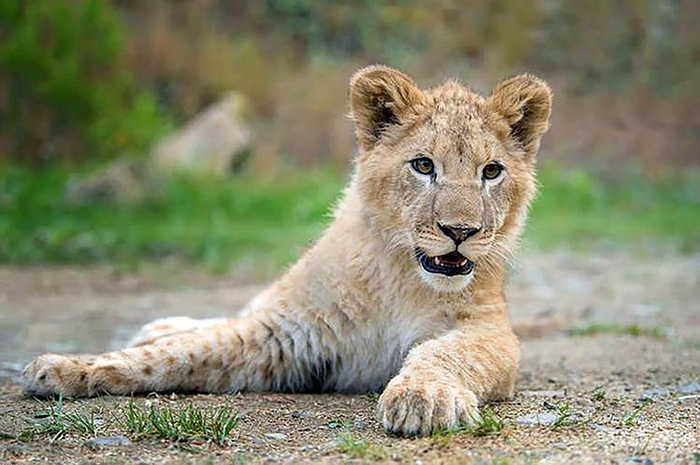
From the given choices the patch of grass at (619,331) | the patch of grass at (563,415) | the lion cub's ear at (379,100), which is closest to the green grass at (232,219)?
the patch of grass at (619,331)

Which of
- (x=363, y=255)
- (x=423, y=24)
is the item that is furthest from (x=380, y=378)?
(x=423, y=24)

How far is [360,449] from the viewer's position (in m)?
3.47

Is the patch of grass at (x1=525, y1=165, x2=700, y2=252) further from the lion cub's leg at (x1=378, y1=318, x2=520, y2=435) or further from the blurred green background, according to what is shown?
the lion cub's leg at (x1=378, y1=318, x2=520, y2=435)

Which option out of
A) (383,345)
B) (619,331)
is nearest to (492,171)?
(383,345)

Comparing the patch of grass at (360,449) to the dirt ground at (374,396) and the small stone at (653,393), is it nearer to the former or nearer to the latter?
the dirt ground at (374,396)

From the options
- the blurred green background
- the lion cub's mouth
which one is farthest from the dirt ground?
the blurred green background

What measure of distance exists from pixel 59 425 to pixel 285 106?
14.1 metres

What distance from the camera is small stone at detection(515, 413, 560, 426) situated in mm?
4020

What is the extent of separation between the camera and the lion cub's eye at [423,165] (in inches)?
183

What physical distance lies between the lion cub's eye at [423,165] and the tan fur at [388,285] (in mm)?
30

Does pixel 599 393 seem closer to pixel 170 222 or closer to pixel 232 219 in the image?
pixel 170 222

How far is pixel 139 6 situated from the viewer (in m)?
18.5

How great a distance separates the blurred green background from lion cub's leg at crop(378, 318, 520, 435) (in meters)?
6.12

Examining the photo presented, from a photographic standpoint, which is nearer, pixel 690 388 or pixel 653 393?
pixel 653 393
